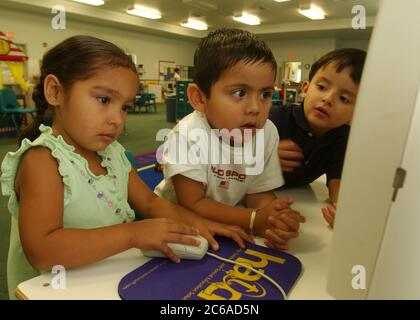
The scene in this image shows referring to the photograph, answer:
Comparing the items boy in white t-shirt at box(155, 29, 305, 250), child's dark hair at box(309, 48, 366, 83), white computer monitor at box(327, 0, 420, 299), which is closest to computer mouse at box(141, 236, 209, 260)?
boy in white t-shirt at box(155, 29, 305, 250)

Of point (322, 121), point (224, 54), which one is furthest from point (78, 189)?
point (322, 121)

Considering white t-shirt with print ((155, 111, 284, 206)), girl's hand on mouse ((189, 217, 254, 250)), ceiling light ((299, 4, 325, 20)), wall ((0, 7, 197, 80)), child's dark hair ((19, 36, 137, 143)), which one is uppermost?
ceiling light ((299, 4, 325, 20))

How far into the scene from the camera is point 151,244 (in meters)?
0.53

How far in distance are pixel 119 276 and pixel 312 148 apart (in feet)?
2.44

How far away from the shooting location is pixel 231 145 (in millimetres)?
808

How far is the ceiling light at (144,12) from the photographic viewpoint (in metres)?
7.78

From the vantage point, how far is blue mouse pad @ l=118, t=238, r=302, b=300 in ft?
1.44

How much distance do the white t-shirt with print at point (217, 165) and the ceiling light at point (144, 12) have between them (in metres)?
7.91

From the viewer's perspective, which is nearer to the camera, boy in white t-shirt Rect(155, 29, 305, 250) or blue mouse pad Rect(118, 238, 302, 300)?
blue mouse pad Rect(118, 238, 302, 300)

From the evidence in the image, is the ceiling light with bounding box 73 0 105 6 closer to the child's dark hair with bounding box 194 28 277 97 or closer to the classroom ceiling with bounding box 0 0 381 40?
the classroom ceiling with bounding box 0 0 381 40

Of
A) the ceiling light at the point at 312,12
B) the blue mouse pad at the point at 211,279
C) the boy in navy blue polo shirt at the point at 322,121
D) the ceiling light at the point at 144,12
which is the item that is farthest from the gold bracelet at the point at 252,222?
the ceiling light at the point at 144,12

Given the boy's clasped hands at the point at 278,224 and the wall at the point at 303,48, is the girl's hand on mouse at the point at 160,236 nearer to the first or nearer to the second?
the boy's clasped hands at the point at 278,224

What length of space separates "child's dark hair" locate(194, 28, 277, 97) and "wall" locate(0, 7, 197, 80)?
4.70m

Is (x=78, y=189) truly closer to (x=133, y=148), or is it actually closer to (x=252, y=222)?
(x=252, y=222)
